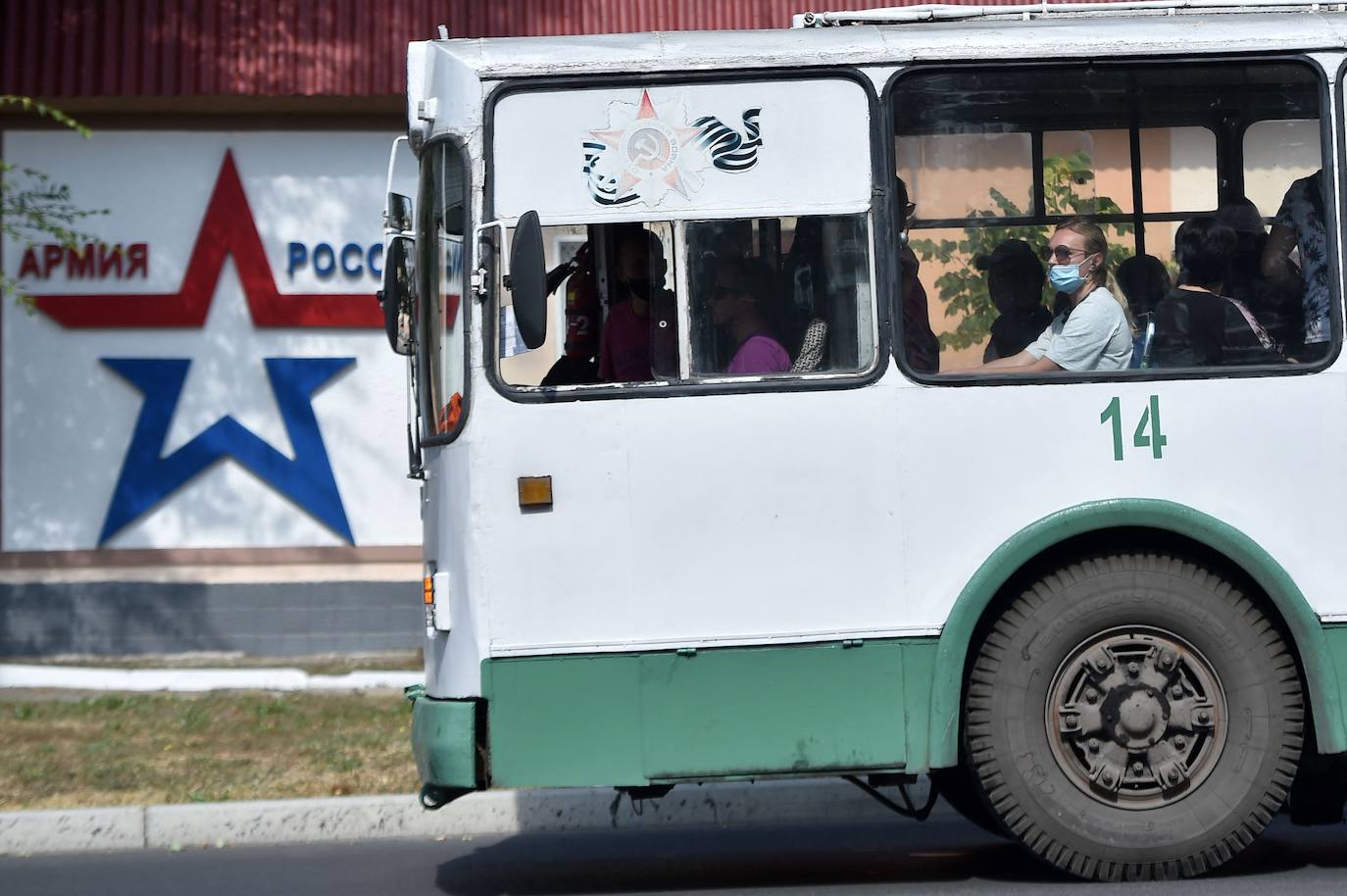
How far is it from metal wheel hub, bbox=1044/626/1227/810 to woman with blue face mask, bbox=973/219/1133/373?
90cm

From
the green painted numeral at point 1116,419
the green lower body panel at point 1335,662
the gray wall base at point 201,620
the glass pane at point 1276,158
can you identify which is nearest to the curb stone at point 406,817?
the green lower body panel at point 1335,662

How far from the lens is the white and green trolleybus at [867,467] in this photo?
19.2 ft

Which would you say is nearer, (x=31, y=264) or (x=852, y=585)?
(x=852, y=585)

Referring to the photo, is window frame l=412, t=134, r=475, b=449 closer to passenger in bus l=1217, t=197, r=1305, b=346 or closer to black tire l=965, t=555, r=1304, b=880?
black tire l=965, t=555, r=1304, b=880

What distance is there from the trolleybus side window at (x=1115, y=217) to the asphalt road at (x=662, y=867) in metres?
1.82

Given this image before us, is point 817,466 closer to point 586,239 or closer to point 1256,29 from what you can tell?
point 586,239

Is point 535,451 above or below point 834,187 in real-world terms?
below

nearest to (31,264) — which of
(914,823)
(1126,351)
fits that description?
(914,823)

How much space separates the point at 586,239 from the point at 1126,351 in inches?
72.2

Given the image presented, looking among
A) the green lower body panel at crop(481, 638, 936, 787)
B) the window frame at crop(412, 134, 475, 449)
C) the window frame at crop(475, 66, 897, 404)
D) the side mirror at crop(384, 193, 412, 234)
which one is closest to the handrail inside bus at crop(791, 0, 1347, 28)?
the window frame at crop(475, 66, 897, 404)

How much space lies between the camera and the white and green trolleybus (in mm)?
5867

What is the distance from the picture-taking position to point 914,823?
775 centimetres

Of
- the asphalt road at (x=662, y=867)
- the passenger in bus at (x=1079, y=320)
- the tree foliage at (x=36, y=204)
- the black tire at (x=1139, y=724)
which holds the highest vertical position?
the tree foliage at (x=36, y=204)

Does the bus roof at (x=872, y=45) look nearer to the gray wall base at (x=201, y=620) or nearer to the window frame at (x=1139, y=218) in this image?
the window frame at (x=1139, y=218)
